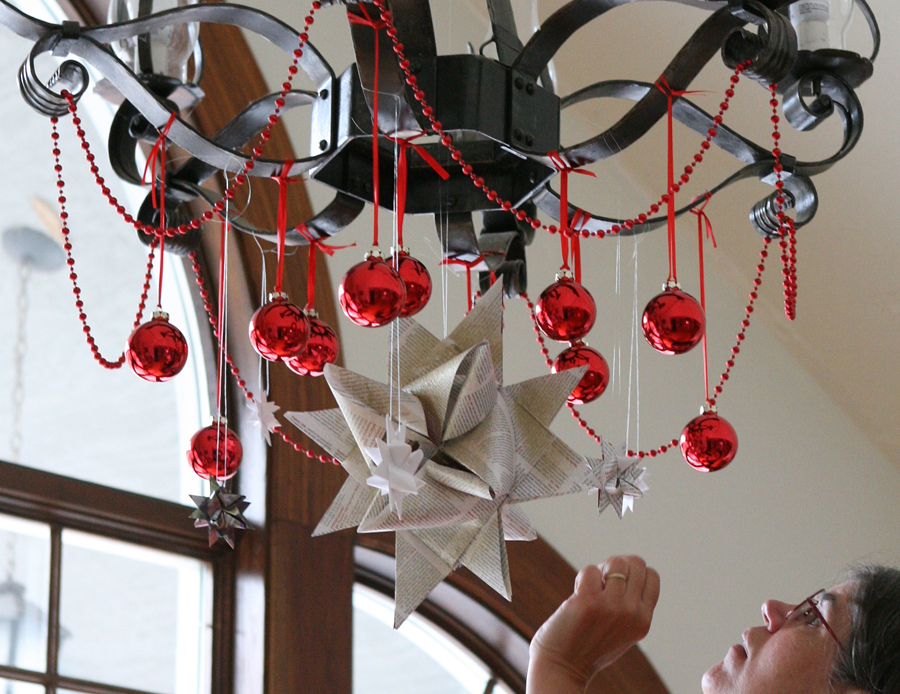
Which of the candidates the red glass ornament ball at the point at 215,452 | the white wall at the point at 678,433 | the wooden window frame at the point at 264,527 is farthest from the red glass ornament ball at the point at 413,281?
the white wall at the point at 678,433

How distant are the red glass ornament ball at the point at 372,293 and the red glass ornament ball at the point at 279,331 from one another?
0.09 meters

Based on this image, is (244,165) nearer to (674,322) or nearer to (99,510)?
(674,322)

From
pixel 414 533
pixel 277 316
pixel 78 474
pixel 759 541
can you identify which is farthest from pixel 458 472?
pixel 759 541

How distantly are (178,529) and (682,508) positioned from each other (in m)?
1.32

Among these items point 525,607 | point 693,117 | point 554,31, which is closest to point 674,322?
point 693,117

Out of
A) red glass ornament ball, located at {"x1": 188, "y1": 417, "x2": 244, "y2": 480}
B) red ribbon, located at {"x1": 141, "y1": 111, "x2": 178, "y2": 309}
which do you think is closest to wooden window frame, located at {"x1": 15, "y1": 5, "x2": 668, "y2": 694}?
red glass ornament ball, located at {"x1": 188, "y1": 417, "x2": 244, "y2": 480}

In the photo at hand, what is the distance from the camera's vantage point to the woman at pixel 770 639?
1306mm

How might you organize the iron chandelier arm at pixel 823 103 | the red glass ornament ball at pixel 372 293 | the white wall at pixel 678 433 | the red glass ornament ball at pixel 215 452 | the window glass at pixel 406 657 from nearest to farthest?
the red glass ornament ball at pixel 372 293 → the iron chandelier arm at pixel 823 103 → the red glass ornament ball at pixel 215 452 → the window glass at pixel 406 657 → the white wall at pixel 678 433

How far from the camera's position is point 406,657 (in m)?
2.80

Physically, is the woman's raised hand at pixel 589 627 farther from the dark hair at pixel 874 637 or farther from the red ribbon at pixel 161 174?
the red ribbon at pixel 161 174

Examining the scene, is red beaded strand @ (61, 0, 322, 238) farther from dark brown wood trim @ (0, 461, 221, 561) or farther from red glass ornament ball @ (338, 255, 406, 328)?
dark brown wood trim @ (0, 461, 221, 561)

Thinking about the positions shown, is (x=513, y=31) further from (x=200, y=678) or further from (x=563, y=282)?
(x=200, y=678)

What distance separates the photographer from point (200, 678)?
244 centimetres

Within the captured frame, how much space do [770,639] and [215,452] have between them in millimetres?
686
